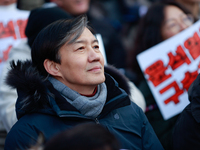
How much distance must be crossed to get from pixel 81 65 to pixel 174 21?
1669 mm

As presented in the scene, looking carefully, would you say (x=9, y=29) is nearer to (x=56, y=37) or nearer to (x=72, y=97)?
(x=56, y=37)

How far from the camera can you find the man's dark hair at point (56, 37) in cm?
212

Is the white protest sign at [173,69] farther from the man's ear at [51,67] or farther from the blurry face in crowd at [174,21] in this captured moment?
the man's ear at [51,67]

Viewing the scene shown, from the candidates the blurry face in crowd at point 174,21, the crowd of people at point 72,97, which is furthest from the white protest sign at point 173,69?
the crowd of people at point 72,97

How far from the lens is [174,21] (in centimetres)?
335

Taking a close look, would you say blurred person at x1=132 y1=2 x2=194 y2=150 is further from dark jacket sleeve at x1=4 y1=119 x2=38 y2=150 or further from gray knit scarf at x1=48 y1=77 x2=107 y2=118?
dark jacket sleeve at x1=4 y1=119 x2=38 y2=150

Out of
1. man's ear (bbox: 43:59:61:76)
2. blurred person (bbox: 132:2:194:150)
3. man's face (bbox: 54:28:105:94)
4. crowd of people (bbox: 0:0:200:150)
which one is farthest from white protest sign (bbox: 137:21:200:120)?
man's ear (bbox: 43:59:61:76)

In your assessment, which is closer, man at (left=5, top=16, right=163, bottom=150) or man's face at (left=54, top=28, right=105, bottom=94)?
man at (left=5, top=16, right=163, bottom=150)

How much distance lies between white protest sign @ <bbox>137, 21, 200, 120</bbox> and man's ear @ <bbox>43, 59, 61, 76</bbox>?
1.10 m

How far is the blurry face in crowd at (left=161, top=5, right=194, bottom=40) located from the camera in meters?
3.32

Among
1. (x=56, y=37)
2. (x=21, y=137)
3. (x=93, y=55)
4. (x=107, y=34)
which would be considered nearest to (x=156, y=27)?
(x=107, y=34)

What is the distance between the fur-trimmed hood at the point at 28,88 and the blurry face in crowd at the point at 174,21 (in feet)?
5.68

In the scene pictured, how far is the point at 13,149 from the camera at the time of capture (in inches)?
74.0

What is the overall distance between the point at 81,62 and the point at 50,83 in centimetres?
27
